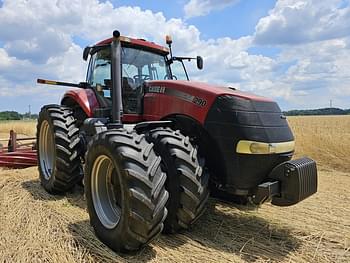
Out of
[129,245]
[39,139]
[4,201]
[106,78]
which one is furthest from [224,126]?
[39,139]

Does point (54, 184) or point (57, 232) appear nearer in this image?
point (57, 232)

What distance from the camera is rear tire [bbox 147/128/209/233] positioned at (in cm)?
345

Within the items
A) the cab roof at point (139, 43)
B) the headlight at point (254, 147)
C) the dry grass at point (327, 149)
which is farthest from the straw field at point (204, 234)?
the dry grass at point (327, 149)

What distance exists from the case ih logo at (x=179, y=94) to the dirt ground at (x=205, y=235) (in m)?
1.36

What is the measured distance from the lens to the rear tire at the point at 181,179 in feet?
11.3

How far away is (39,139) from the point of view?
6.02 metres

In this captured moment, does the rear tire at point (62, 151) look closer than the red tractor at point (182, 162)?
No

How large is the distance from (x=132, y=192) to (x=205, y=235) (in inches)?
45.8

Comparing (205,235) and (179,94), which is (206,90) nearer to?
(179,94)

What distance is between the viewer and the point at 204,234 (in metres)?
3.83

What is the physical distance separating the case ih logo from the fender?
3.80 ft

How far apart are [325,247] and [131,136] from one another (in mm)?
2157

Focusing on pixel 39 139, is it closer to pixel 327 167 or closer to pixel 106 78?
pixel 106 78

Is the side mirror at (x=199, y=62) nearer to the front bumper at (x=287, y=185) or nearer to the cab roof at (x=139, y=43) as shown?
the cab roof at (x=139, y=43)
